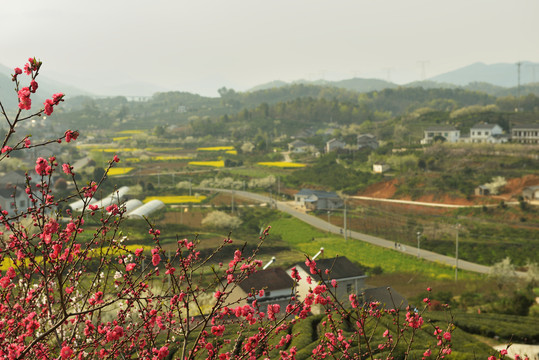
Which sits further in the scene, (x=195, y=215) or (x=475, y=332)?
(x=195, y=215)

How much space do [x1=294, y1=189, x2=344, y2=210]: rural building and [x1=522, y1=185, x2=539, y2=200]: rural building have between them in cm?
1788

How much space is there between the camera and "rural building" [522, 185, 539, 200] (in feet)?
153

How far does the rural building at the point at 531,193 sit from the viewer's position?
46.7 m

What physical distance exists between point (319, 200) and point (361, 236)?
34.0ft

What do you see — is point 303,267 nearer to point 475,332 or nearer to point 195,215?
point 475,332

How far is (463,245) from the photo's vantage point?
36.6m

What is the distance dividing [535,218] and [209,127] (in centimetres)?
8064

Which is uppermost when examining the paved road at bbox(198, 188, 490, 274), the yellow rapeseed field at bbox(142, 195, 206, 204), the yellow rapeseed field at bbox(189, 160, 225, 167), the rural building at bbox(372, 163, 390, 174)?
the yellow rapeseed field at bbox(189, 160, 225, 167)

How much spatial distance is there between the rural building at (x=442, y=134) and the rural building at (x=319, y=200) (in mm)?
31041

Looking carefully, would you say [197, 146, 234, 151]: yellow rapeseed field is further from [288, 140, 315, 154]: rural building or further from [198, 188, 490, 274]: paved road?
[198, 188, 490, 274]: paved road

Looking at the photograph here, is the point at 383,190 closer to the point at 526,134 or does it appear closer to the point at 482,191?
the point at 482,191

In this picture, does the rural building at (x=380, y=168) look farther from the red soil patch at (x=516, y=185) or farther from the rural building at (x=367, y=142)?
the rural building at (x=367, y=142)

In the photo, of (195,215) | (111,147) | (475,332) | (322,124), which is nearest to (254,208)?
(195,215)

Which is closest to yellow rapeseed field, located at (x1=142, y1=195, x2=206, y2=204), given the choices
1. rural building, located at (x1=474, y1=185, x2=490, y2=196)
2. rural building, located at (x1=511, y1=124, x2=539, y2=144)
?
rural building, located at (x1=474, y1=185, x2=490, y2=196)
